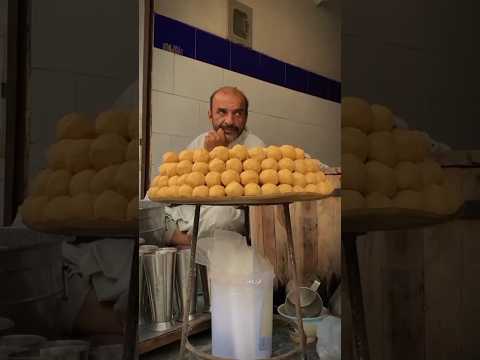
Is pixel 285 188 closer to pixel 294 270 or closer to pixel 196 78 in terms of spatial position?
pixel 294 270

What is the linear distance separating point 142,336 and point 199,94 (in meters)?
0.50

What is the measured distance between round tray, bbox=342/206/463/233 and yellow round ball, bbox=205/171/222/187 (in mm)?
262

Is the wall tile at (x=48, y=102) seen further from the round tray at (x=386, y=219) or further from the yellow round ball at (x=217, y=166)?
the round tray at (x=386, y=219)

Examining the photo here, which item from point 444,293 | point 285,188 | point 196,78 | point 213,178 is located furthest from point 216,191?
point 444,293

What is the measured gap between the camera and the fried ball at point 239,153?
91cm

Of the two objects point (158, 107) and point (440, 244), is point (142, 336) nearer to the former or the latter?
point (158, 107)

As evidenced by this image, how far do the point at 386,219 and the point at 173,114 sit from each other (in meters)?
0.48

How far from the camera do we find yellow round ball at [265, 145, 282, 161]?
911 mm

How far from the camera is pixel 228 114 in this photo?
937 mm

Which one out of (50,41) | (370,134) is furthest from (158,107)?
(370,134)

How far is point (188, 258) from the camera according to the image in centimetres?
98

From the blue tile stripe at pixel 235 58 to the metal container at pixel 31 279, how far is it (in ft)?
1.47

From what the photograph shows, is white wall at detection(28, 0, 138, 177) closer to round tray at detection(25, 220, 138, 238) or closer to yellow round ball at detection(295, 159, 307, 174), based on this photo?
round tray at detection(25, 220, 138, 238)

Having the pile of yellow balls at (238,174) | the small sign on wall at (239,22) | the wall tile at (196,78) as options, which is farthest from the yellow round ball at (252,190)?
the small sign on wall at (239,22)
